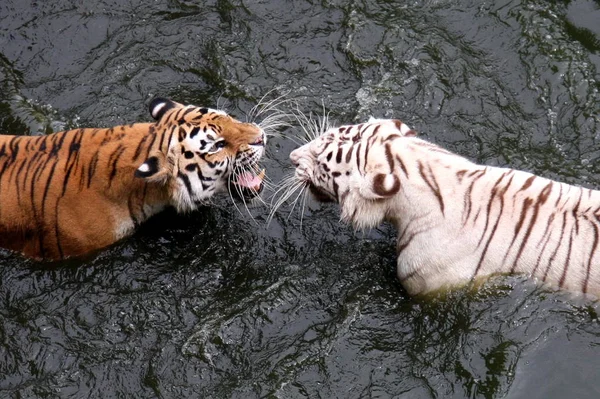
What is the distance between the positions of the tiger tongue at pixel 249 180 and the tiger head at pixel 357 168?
0.25 m

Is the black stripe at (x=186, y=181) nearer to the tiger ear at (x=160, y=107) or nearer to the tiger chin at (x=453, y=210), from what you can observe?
the tiger ear at (x=160, y=107)

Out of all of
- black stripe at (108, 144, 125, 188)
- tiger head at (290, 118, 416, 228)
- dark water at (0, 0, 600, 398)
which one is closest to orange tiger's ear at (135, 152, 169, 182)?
black stripe at (108, 144, 125, 188)

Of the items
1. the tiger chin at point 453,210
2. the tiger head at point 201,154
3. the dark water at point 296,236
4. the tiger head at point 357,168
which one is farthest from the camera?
the tiger head at point 201,154

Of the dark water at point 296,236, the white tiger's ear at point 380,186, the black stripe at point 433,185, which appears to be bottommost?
the dark water at point 296,236

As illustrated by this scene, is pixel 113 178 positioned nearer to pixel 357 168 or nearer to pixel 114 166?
pixel 114 166

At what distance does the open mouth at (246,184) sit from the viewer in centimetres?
408

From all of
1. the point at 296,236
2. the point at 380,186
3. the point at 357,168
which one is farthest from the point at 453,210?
the point at 296,236

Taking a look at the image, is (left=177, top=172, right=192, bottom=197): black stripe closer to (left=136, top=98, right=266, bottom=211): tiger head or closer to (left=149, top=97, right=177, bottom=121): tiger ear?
(left=136, top=98, right=266, bottom=211): tiger head

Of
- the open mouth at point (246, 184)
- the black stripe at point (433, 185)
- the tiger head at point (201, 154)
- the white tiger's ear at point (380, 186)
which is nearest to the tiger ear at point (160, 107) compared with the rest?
the tiger head at point (201, 154)

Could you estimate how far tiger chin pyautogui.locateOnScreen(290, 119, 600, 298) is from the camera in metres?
3.53

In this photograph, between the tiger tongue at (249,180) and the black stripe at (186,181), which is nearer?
the black stripe at (186,181)

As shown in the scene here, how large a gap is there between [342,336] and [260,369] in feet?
1.36

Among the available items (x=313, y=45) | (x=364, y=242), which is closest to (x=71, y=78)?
(x=313, y=45)

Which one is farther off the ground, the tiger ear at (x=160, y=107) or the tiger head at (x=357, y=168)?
the tiger head at (x=357, y=168)
